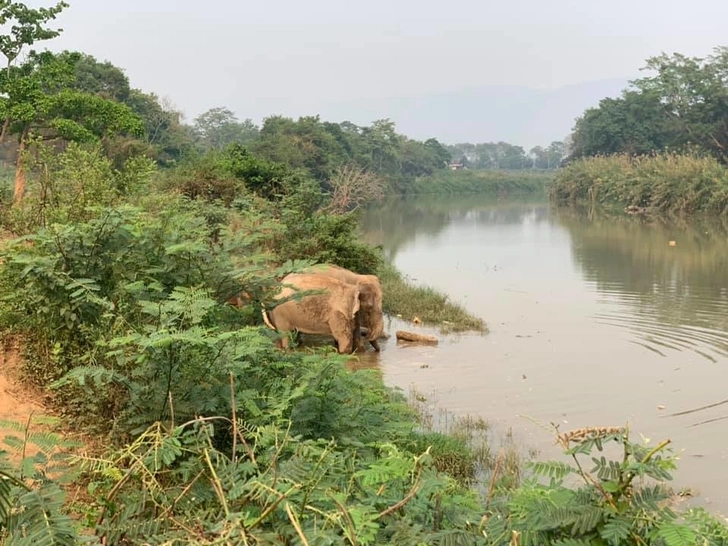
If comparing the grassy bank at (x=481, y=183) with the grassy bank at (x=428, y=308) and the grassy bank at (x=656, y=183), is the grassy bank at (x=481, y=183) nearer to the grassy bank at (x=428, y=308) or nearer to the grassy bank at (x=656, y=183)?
the grassy bank at (x=656, y=183)

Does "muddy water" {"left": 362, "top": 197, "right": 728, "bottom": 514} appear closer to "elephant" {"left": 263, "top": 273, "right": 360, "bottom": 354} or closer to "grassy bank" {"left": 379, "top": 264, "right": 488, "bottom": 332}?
"grassy bank" {"left": 379, "top": 264, "right": 488, "bottom": 332}

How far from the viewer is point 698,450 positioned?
22.8 ft

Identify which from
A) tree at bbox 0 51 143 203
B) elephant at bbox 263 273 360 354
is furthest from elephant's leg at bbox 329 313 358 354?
tree at bbox 0 51 143 203

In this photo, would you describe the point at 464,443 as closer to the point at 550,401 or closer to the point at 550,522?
the point at 550,401

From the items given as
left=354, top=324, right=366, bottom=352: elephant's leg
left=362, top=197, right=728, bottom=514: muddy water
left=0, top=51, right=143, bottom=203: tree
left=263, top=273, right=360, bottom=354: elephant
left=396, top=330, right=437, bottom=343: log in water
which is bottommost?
left=362, top=197, right=728, bottom=514: muddy water


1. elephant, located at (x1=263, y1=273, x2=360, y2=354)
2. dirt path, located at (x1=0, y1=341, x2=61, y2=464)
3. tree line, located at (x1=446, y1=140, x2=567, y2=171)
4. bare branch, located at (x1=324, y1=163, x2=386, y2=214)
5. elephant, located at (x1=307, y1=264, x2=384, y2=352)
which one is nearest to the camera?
dirt path, located at (x1=0, y1=341, x2=61, y2=464)

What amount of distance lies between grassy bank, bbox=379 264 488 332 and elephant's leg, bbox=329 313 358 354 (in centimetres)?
302

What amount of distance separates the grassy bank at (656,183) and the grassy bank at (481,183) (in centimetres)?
2512

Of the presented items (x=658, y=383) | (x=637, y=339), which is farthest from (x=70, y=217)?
(x=637, y=339)

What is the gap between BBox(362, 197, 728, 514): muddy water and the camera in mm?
7727

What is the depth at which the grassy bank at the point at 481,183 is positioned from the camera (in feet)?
256

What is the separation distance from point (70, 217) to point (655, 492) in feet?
15.0

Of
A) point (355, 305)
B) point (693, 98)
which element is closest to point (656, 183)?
point (693, 98)

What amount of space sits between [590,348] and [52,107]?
14444 millimetres
